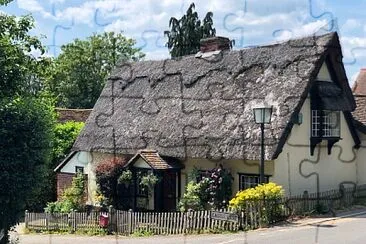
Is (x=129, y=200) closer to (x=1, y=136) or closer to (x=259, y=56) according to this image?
(x=259, y=56)

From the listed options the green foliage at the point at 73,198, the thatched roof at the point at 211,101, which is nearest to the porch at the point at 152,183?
the thatched roof at the point at 211,101

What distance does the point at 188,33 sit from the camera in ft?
104

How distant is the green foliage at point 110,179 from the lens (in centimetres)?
2534

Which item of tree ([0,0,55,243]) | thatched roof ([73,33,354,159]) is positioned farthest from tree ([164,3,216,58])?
tree ([0,0,55,243])

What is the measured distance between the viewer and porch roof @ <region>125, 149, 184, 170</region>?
Result: 23.8 meters

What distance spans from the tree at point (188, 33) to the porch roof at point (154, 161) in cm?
784

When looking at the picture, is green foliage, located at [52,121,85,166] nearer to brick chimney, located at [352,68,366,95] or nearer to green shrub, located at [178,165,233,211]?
green shrub, located at [178,165,233,211]

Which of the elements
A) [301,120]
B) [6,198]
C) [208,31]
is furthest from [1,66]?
[208,31]

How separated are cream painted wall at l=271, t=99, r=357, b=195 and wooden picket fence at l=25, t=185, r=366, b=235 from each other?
864mm

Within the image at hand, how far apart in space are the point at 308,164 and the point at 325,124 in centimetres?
163

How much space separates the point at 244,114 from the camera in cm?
2283

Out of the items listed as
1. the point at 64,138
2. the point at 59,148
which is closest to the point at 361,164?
the point at 59,148

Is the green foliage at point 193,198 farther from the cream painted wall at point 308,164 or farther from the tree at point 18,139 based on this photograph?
the tree at point 18,139

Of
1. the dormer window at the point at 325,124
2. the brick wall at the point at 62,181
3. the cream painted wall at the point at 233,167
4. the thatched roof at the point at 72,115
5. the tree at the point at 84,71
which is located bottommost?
the brick wall at the point at 62,181
